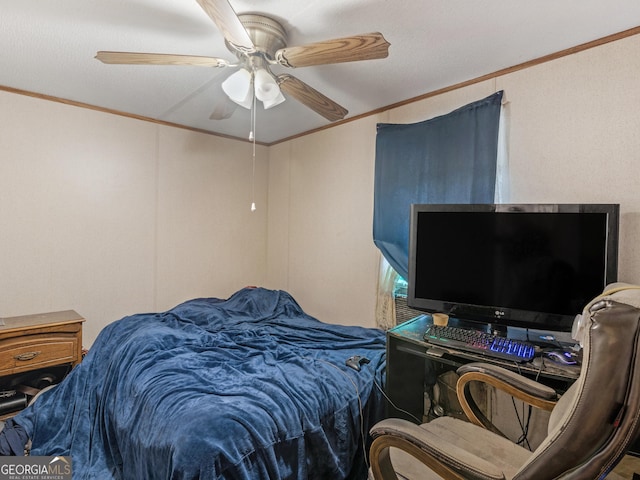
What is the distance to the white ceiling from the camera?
1.62m

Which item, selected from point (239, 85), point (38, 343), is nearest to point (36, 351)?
point (38, 343)

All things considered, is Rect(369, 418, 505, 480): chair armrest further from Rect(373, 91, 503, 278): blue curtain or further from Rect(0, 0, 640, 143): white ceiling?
Rect(0, 0, 640, 143): white ceiling

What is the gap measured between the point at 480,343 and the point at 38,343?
293 centimetres

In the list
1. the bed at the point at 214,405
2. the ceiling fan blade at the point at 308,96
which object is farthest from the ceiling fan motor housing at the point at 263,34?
the bed at the point at 214,405

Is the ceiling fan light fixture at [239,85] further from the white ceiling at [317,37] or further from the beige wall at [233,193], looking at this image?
the beige wall at [233,193]

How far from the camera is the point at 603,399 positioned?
80 centimetres

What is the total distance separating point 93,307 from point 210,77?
2.21m

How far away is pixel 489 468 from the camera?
99 centimetres

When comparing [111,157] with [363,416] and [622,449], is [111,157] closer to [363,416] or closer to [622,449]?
[363,416]

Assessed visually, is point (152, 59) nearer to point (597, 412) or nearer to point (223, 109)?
point (223, 109)

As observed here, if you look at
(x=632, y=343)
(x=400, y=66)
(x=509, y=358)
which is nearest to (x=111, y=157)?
(x=400, y=66)

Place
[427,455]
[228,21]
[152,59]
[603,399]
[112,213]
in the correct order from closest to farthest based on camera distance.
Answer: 1. [603,399]
2. [427,455]
3. [228,21]
4. [152,59]
5. [112,213]

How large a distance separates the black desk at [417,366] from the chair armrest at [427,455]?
0.62m

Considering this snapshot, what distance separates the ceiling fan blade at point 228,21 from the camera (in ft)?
3.97
